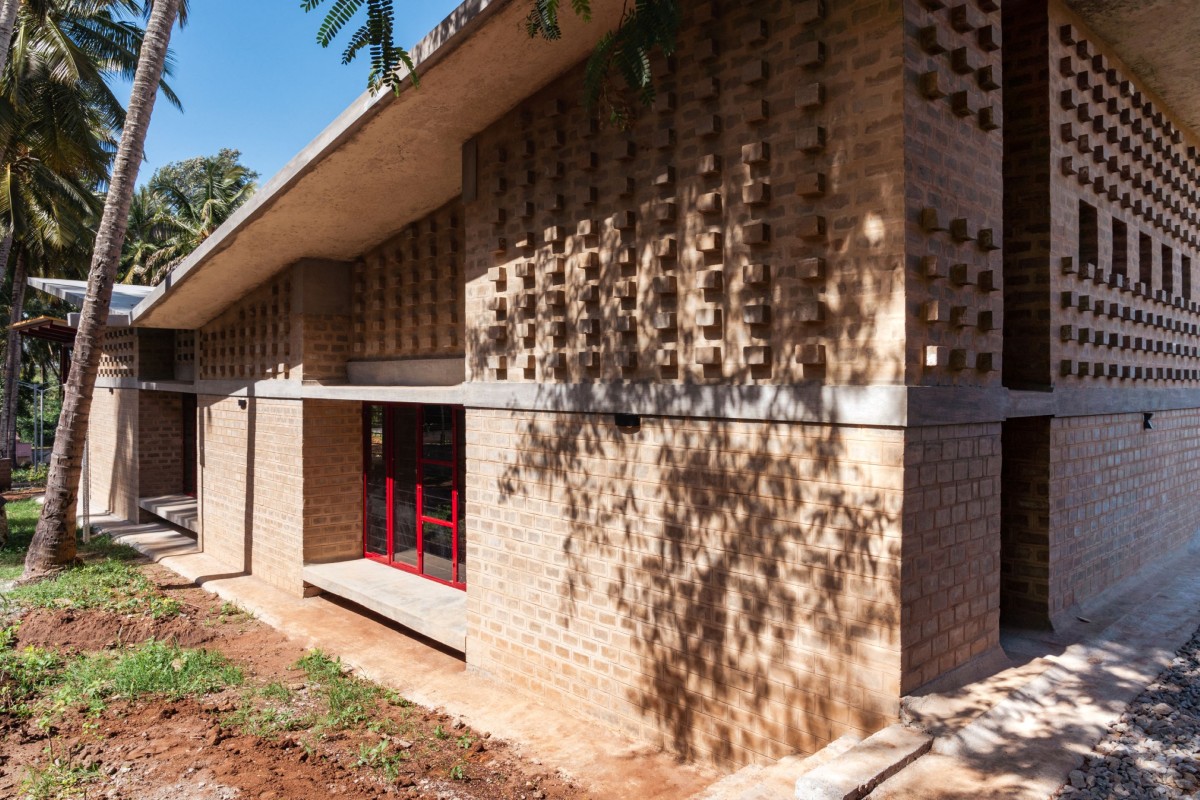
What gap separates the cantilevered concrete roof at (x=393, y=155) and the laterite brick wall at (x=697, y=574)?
9.44ft

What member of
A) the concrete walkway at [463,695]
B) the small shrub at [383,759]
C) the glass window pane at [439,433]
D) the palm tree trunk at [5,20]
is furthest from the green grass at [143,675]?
the palm tree trunk at [5,20]

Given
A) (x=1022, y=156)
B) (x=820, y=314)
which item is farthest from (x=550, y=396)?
(x=1022, y=156)

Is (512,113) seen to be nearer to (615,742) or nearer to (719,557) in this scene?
(719,557)

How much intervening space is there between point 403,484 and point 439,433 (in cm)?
118

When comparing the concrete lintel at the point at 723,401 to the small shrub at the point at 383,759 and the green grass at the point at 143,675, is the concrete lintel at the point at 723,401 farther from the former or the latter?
the green grass at the point at 143,675

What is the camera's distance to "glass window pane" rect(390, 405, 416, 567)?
33.4 feet

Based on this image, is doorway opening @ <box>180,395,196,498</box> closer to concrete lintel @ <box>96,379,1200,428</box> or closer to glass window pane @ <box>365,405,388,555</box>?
glass window pane @ <box>365,405,388,555</box>

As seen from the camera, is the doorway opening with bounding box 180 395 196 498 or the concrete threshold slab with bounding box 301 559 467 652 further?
the doorway opening with bounding box 180 395 196 498

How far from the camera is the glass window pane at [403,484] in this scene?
1018cm

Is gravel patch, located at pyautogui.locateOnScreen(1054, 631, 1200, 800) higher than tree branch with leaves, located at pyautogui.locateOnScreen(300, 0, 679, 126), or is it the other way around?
tree branch with leaves, located at pyautogui.locateOnScreen(300, 0, 679, 126)

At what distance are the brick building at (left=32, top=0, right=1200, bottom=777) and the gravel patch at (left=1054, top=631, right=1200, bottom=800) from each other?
935mm

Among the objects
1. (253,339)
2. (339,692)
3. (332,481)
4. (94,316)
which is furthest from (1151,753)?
(94,316)

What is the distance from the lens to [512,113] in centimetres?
731

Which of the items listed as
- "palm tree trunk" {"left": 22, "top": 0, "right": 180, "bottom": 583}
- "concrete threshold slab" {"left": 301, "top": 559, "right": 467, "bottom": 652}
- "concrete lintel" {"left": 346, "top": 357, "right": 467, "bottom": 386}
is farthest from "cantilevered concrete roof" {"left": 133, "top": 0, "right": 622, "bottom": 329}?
"concrete threshold slab" {"left": 301, "top": 559, "right": 467, "bottom": 652}
